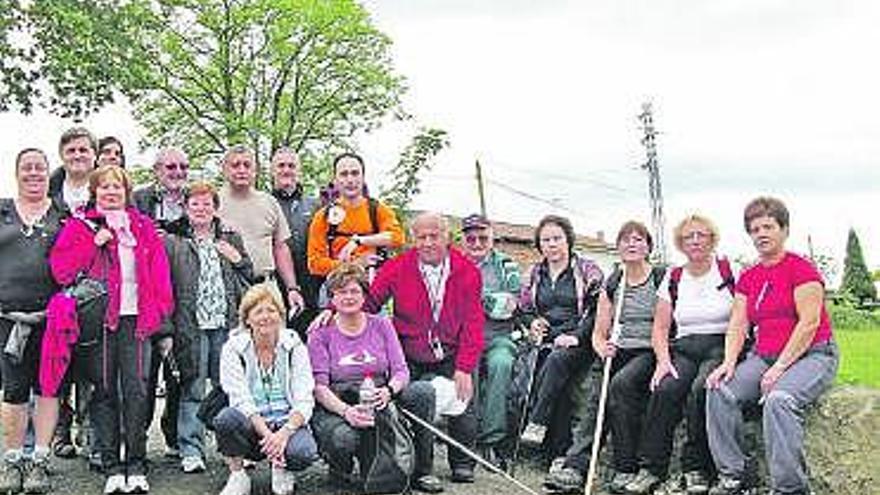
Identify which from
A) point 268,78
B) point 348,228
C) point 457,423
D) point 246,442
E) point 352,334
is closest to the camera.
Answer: point 246,442

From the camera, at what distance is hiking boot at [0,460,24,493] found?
6754 millimetres

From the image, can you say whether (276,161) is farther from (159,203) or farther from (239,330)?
(239,330)

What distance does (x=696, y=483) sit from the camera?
23.0 feet

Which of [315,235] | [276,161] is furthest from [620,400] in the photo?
[276,161]

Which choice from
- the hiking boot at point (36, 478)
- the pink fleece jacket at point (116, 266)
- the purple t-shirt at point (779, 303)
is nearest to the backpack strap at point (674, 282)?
the purple t-shirt at point (779, 303)

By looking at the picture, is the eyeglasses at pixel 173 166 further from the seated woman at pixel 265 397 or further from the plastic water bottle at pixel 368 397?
the plastic water bottle at pixel 368 397

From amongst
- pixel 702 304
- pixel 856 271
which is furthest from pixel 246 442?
pixel 856 271

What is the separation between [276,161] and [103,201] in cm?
176

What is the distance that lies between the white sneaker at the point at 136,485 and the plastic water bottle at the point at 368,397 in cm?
134

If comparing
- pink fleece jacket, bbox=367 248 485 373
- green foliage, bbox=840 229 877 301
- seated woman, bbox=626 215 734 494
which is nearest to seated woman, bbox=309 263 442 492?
pink fleece jacket, bbox=367 248 485 373

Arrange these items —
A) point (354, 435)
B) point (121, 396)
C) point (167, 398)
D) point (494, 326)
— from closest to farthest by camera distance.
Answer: point (121, 396) → point (354, 435) → point (167, 398) → point (494, 326)

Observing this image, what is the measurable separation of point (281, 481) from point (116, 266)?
1580 mm

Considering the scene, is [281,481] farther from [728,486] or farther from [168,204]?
[728,486]

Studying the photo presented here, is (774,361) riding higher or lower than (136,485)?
higher
